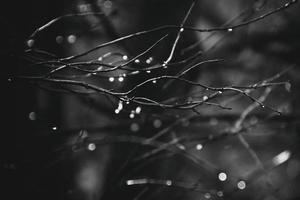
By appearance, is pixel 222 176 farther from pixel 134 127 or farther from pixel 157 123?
pixel 134 127

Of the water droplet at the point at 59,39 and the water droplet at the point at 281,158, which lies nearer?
the water droplet at the point at 59,39

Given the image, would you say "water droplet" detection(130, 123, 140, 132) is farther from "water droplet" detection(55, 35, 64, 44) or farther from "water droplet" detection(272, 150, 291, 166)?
"water droplet" detection(272, 150, 291, 166)

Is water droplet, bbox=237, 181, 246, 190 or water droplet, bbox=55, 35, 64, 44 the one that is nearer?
water droplet, bbox=55, 35, 64, 44

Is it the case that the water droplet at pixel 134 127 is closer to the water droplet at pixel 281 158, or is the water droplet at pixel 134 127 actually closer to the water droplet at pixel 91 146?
the water droplet at pixel 91 146

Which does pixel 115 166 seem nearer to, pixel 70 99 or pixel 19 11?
pixel 70 99

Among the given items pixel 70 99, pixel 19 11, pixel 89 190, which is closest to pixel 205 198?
pixel 89 190

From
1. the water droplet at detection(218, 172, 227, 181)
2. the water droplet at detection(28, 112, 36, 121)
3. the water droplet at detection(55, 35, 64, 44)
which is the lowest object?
the water droplet at detection(218, 172, 227, 181)

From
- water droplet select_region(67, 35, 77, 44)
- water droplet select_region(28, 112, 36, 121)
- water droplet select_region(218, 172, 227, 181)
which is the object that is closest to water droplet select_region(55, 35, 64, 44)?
water droplet select_region(67, 35, 77, 44)

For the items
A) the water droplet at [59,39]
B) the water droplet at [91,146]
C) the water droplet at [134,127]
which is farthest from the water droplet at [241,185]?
the water droplet at [59,39]

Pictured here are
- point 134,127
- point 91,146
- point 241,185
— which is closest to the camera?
point 91,146

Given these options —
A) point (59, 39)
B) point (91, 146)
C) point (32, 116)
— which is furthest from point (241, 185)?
point (59, 39)

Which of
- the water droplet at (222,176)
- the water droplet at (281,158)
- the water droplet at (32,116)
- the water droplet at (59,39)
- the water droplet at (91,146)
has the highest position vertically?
the water droplet at (59,39)
